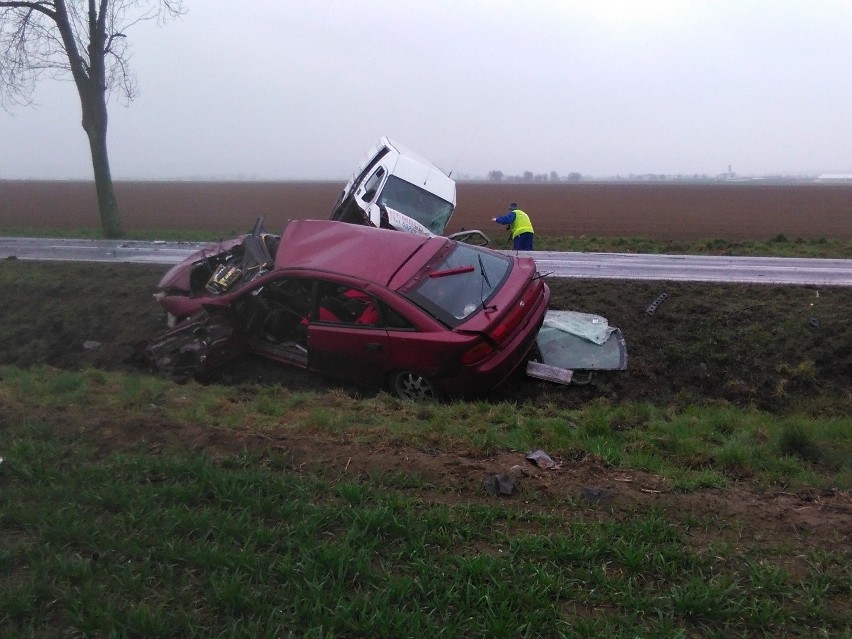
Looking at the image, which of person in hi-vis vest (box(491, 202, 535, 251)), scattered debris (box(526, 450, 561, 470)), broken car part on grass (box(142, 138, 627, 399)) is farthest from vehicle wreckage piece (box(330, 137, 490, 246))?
scattered debris (box(526, 450, 561, 470))

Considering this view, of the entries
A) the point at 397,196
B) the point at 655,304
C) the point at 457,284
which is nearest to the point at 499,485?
the point at 457,284

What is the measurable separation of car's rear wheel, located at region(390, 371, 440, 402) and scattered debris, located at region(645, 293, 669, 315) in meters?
3.42

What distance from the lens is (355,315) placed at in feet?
23.5

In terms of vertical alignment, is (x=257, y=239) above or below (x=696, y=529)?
above

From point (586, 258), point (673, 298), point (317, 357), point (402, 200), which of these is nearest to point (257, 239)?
point (317, 357)

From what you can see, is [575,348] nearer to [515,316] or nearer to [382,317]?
[515,316]

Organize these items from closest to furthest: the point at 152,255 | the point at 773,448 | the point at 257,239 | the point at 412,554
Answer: the point at 412,554
the point at 773,448
the point at 257,239
the point at 152,255

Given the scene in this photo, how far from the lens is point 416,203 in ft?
40.7

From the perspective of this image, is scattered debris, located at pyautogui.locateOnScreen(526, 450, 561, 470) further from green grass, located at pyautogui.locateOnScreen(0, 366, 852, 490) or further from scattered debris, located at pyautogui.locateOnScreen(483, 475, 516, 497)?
scattered debris, located at pyautogui.locateOnScreen(483, 475, 516, 497)

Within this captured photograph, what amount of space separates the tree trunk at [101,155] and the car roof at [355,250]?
41.6ft

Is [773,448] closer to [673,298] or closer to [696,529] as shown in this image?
[696,529]

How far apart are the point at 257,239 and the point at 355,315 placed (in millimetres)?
2612

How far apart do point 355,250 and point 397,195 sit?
16.2 ft

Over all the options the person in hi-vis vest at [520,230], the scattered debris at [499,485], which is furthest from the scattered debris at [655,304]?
the scattered debris at [499,485]
